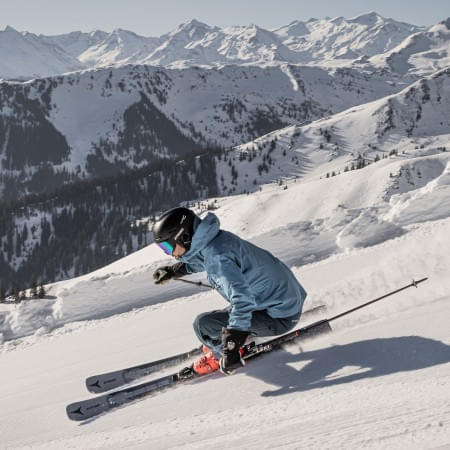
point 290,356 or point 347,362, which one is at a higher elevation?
point 290,356

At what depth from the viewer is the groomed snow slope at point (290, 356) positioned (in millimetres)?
3420

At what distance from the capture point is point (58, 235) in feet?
480

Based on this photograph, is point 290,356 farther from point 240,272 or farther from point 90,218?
point 90,218

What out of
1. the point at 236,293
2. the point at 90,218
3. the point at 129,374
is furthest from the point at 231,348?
the point at 90,218

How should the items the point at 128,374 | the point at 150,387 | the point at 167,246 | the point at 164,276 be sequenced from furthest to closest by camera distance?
the point at 164,276, the point at 128,374, the point at 150,387, the point at 167,246

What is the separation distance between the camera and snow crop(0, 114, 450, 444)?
3426 millimetres

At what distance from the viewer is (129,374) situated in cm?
549

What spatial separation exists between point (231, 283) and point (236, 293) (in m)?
0.11

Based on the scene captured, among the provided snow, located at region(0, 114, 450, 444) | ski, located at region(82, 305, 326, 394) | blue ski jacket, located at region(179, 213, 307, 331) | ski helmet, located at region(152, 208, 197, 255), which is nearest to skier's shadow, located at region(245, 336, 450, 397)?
snow, located at region(0, 114, 450, 444)

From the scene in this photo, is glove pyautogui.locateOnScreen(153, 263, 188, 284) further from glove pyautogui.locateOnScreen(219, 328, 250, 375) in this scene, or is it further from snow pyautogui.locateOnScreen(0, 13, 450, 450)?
glove pyautogui.locateOnScreen(219, 328, 250, 375)

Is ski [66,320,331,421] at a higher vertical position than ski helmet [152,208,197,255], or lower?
lower

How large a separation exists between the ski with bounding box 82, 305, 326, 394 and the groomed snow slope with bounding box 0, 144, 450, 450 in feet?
1.10

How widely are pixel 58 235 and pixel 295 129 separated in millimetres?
99658

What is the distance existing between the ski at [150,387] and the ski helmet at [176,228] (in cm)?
147
